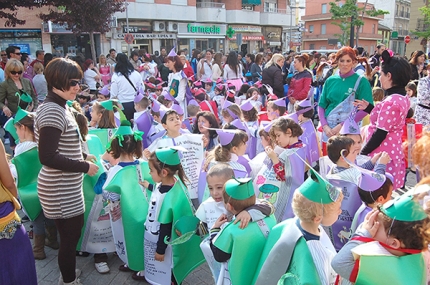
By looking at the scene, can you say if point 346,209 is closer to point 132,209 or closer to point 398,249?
point 398,249

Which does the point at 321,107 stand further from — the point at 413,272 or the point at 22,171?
the point at 22,171

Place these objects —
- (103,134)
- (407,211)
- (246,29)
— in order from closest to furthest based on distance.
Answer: (407,211) < (103,134) < (246,29)

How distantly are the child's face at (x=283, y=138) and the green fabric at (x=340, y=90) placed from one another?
1.05 meters

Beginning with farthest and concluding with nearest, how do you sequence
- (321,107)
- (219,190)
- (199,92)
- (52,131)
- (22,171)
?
(199,92) → (321,107) → (22,171) → (219,190) → (52,131)

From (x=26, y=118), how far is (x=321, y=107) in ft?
10.6

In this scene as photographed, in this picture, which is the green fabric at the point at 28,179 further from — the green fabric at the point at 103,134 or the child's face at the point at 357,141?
the child's face at the point at 357,141

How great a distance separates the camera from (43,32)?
72.7ft

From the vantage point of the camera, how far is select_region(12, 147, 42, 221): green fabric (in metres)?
3.29

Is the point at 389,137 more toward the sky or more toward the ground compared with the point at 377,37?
more toward the ground

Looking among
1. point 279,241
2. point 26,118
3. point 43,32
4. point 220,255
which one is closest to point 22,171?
point 26,118

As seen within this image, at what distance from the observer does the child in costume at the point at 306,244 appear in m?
1.82

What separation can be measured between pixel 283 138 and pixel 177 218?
1.33 m

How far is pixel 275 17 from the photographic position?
38.7m

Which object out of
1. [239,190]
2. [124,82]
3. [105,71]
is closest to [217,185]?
[239,190]
